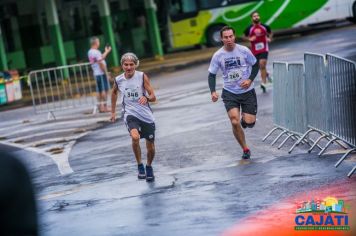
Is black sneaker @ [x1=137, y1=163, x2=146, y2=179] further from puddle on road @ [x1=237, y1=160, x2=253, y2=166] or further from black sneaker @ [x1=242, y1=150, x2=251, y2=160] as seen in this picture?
black sneaker @ [x1=242, y1=150, x2=251, y2=160]

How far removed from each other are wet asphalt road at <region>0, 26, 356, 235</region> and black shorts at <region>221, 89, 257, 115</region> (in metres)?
0.71

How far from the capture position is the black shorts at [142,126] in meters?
11.8

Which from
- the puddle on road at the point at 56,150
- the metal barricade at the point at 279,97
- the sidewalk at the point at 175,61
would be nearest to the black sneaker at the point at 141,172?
the metal barricade at the point at 279,97

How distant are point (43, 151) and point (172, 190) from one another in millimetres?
6345

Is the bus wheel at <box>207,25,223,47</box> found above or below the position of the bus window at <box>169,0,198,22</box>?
below

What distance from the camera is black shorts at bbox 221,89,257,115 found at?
12.5 m

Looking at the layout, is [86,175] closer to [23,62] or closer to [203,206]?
[203,206]

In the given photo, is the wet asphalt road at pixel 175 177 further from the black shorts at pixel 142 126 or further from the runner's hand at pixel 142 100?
the runner's hand at pixel 142 100

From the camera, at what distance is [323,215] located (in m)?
7.53

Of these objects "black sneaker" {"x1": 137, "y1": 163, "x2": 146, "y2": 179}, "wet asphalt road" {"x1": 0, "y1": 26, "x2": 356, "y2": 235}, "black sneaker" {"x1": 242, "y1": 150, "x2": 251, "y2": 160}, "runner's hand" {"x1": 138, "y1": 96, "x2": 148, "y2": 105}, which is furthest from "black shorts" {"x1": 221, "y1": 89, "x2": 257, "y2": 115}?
"black sneaker" {"x1": 137, "y1": 163, "x2": 146, "y2": 179}

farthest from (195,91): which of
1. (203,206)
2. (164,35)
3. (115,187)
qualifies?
(164,35)

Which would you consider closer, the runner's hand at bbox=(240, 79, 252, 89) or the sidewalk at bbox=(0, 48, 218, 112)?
the runner's hand at bbox=(240, 79, 252, 89)

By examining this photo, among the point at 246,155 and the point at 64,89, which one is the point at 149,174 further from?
the point at 64,89

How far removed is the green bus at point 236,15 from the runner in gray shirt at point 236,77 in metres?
25.1
